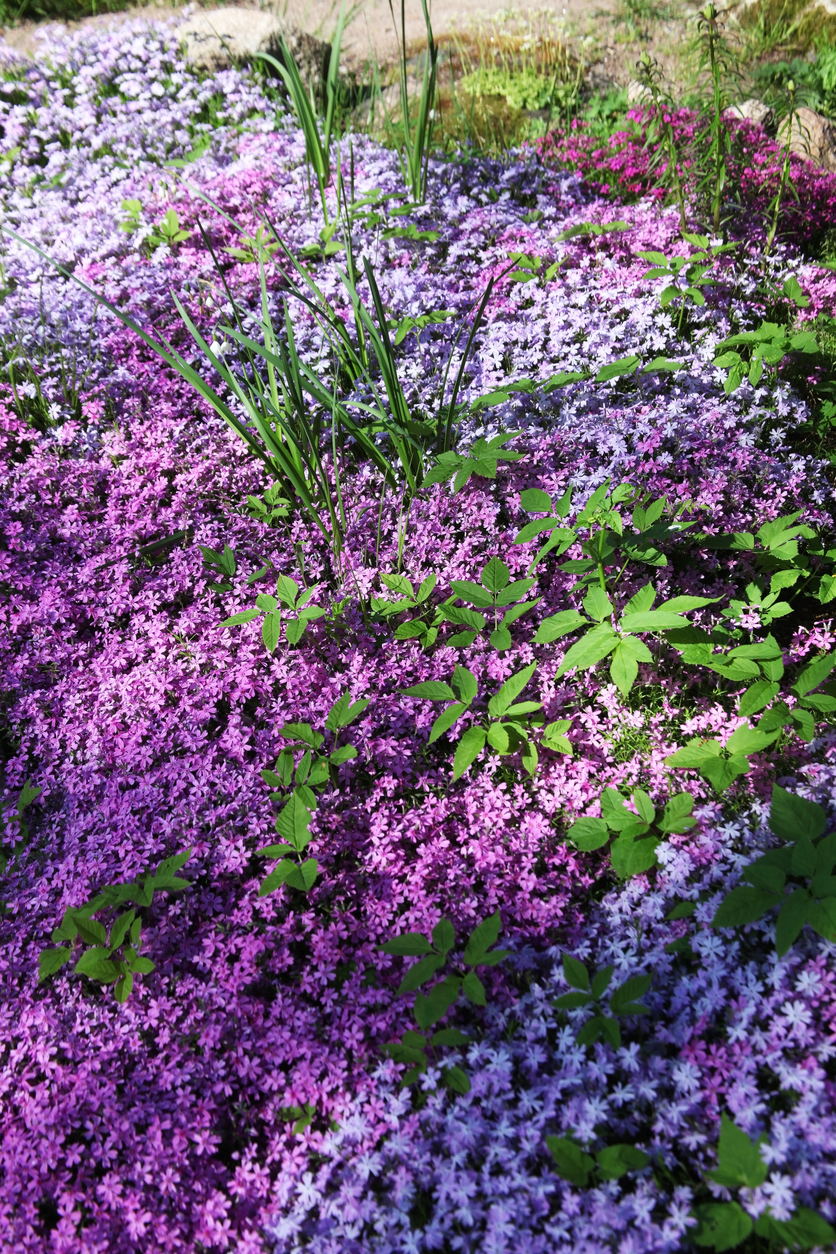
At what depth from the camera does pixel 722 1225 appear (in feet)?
5.76

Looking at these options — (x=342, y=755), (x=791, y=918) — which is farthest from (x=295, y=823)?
(x=791, y=918)

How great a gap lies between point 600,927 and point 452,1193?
910mm

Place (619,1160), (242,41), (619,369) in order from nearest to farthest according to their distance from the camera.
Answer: (619,1160) < (619,369) < (242,41)

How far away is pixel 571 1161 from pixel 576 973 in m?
0.45

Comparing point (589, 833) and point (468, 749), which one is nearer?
point (589, 833)

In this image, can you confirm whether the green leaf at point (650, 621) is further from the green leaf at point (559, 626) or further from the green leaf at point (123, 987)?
the green leaf at point (123, 987)

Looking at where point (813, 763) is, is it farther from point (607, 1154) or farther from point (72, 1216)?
point (72, 1216)

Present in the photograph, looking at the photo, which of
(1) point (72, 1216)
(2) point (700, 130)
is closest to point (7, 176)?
(2) point (700, 130)

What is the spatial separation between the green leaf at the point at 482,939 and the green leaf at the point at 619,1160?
57 cm

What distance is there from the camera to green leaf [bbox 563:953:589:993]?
85.3 inches

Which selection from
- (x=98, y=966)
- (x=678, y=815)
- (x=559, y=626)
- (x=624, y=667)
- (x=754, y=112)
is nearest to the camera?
(x=98, y=966)

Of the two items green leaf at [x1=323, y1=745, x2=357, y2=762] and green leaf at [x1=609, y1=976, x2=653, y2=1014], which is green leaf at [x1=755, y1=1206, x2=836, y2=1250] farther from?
green leaf at [x1=323, y1=745, x2=357, y2=762]

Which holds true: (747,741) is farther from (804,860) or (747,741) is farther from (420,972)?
(420,972)

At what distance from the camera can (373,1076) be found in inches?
89.5
